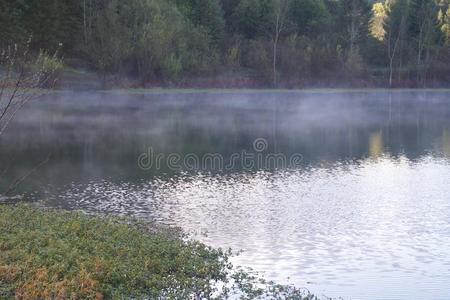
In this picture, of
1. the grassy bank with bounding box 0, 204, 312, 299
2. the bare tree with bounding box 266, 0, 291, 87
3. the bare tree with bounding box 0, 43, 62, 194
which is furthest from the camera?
the bare tree with bounding box 266, 0, 291, 87

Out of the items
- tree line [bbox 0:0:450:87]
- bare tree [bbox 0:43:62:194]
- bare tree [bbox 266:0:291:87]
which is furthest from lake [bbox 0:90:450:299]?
bare tree [bbox 266:0:291:87]

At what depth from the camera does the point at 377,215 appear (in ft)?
71.7

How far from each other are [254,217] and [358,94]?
7464 cm

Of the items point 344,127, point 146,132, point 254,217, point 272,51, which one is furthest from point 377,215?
point 272,51

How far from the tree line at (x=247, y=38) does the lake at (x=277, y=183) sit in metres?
19.4

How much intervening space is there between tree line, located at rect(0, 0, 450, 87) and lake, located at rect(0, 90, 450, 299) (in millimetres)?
19436

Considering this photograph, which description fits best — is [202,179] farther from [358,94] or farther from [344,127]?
[358,94]

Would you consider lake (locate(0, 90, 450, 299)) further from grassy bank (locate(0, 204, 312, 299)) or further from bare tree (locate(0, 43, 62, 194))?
bare tree (locate(0, 43, 62, 194))

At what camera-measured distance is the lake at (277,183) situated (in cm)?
1648

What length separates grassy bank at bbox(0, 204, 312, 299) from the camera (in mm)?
11688

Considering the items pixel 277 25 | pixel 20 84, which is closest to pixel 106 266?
pixel 20 84

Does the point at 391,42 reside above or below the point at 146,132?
above

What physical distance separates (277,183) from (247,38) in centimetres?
7350

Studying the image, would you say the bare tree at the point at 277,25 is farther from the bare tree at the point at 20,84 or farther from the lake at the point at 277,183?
the bare tree at the point at 20,84
